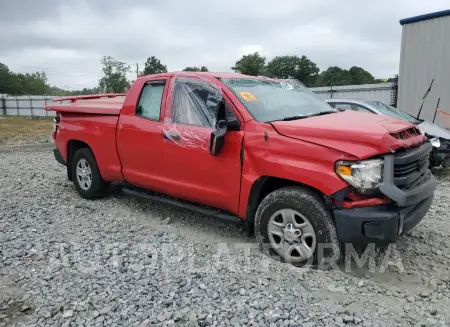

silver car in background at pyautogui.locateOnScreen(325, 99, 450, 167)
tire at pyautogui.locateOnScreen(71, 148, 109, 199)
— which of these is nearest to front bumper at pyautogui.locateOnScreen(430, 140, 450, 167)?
silver car in background at pyautogui.locateOnScreen(325, 99, 450, 167)

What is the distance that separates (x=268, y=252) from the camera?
13.1ft

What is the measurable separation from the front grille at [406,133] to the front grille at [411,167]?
121mm

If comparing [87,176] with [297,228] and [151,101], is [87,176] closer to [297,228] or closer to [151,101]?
[151,101]

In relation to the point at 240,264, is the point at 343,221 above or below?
above

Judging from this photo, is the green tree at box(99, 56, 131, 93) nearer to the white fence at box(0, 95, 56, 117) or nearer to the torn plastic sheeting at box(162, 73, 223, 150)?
the white fence at box(0, 95, 56, 117)

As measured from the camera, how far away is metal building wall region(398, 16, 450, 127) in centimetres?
1145

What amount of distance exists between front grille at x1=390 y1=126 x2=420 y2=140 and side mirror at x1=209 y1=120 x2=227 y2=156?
152 centimetres

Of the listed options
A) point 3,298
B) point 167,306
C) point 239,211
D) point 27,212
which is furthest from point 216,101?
point 27,212

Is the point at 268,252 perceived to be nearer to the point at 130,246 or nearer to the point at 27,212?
the point at 130,246

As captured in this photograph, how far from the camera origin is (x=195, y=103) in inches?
177

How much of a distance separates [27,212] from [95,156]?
3.75 ft

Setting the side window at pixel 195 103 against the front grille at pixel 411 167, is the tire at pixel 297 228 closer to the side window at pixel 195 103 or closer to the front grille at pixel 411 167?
the front grille at pixel 411 167

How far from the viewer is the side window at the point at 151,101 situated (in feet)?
16.1

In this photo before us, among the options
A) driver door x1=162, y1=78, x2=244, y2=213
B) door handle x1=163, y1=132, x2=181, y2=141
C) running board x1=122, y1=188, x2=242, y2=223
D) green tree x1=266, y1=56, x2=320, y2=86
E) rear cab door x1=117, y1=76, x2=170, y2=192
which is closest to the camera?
driver door x1=162, y1=78, x2=244, y2=213
